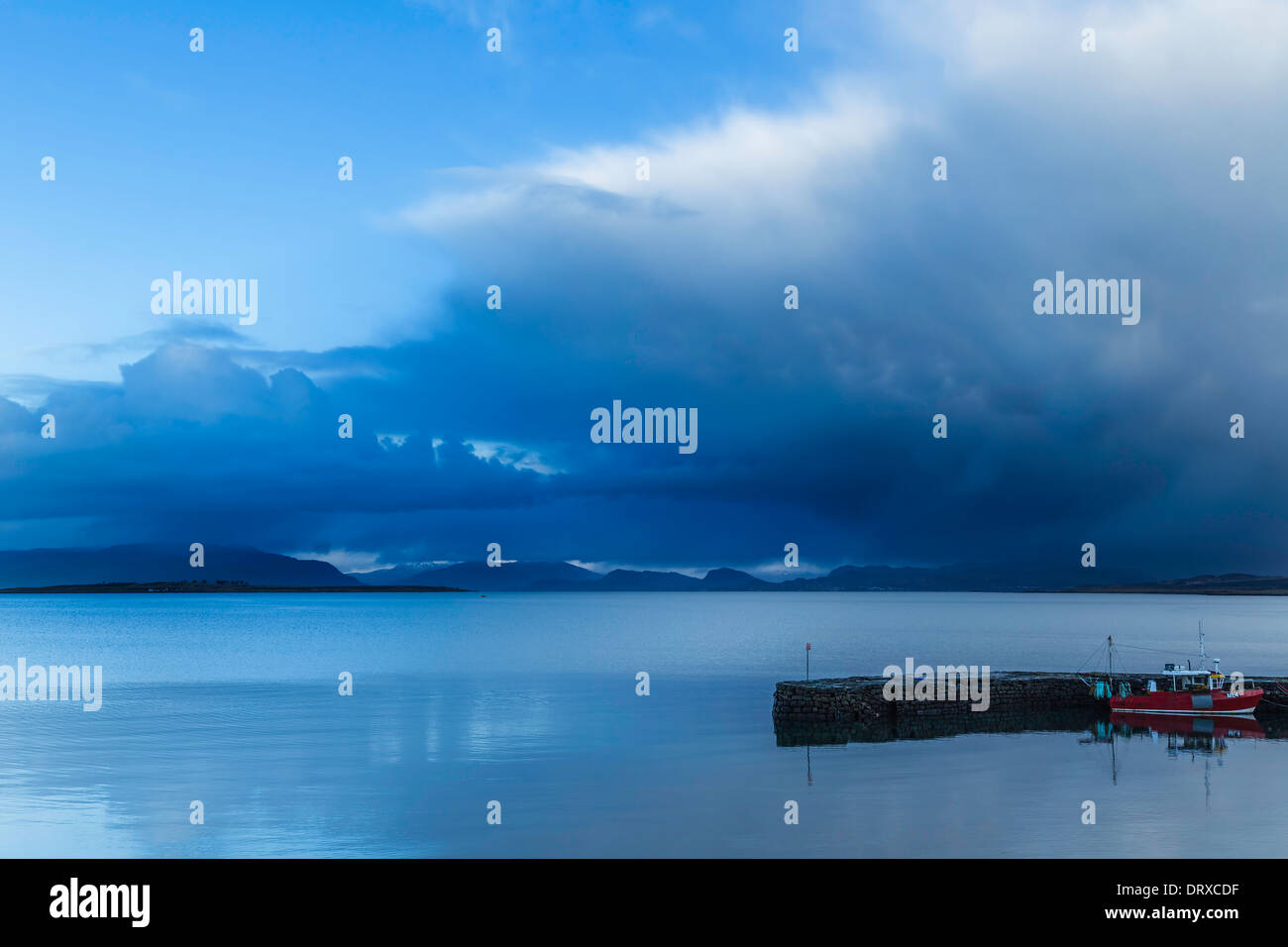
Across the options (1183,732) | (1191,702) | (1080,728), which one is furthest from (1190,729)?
(1080,728)

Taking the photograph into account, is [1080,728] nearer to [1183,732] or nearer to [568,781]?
[1183,732]

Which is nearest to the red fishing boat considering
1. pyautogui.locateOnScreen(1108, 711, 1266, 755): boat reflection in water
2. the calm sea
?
pyautogui.locateOnScreen(1108, 711, 1266, 755): boat reflection in water

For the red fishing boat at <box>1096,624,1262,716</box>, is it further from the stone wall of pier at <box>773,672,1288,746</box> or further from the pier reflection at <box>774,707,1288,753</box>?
the stone wall of pier at <box>773,672,1288,746</box>

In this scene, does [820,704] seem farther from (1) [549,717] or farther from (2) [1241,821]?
(2) [1241,821]

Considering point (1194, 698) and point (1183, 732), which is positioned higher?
point (1194, 698)

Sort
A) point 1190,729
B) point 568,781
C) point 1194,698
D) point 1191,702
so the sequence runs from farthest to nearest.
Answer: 1. point 1191,702
2. point 1194,698
3. point 1190,729
4. point 568,781

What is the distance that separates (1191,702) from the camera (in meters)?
58.1

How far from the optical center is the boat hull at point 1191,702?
57.7 meters

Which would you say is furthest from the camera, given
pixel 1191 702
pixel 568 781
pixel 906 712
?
pixel 1191 702

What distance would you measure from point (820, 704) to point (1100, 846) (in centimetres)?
2564

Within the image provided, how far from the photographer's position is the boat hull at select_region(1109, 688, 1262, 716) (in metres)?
57.7

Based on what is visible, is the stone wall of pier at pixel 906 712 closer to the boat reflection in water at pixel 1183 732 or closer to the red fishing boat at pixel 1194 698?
the red fishing boat at pixel 1194 698

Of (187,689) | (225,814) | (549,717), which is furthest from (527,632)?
(225,814)

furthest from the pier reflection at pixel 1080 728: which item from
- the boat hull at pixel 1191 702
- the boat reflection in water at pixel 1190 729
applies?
the boat hull at pixel 1191 702
